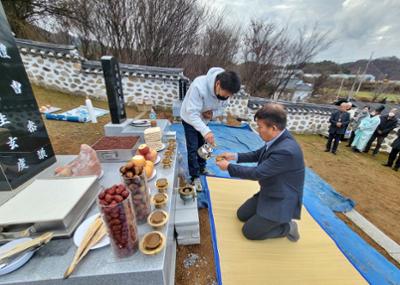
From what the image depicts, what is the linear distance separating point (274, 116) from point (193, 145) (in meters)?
1.40

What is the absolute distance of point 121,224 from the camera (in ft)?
3.43

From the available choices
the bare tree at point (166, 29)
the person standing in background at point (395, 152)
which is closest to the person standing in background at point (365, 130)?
the person standing in background at point (395, 152)

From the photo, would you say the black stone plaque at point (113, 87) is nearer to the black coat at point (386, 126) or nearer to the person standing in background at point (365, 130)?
the person standing in background at point (365, 130)

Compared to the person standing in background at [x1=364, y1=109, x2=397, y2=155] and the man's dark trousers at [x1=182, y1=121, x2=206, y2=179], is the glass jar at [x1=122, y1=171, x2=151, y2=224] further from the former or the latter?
the person standing in background at [x1=364, y1=109, x2=397, y2=155]

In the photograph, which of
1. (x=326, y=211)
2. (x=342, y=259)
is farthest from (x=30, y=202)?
(x=326, y=211)

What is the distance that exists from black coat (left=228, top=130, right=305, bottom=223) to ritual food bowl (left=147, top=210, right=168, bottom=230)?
32.9 inches

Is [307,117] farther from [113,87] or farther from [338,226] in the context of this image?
[113,87]

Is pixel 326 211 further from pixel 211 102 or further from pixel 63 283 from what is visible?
pixel 63 283

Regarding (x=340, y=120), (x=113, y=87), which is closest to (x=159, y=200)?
(x=113, y=87)

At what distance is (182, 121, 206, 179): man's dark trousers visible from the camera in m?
2.67

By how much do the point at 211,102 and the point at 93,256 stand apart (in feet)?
6.83

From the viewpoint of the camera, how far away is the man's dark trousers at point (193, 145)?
105 inches

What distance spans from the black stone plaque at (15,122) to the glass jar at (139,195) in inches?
47.6

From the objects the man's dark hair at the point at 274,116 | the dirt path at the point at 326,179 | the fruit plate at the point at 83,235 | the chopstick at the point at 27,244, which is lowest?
the dirt path at the point at 326,179
